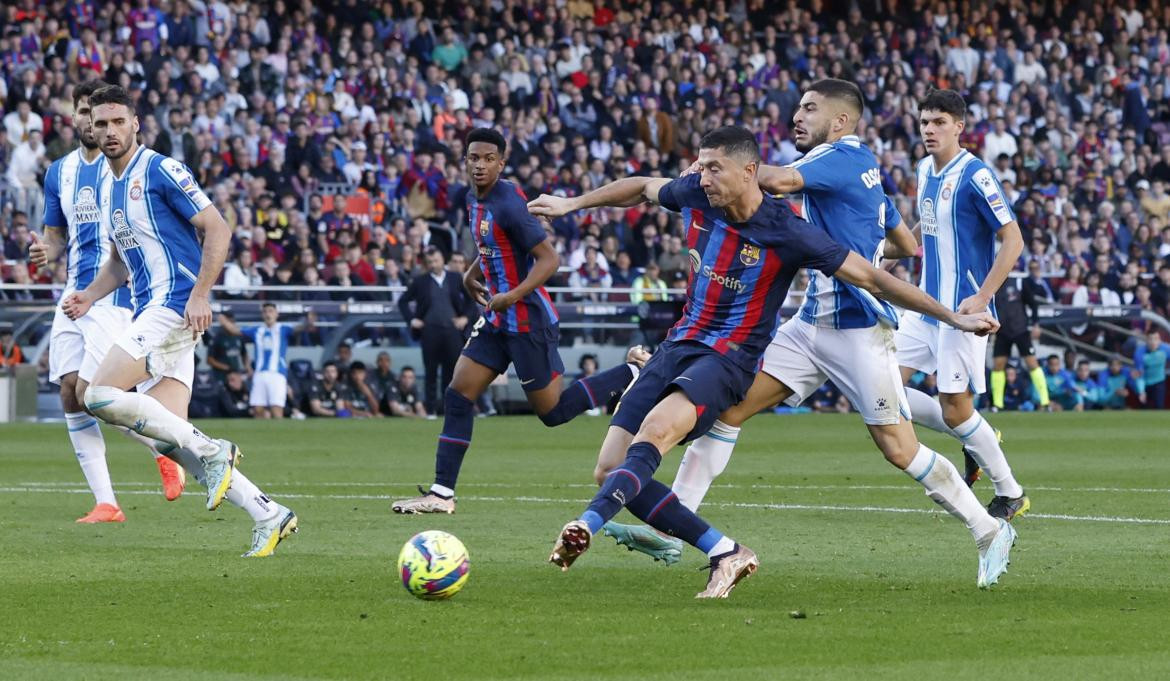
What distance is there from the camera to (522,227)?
11.1 meters

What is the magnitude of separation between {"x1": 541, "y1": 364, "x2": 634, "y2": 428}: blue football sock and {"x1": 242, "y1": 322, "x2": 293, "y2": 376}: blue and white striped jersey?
1022 centimetres

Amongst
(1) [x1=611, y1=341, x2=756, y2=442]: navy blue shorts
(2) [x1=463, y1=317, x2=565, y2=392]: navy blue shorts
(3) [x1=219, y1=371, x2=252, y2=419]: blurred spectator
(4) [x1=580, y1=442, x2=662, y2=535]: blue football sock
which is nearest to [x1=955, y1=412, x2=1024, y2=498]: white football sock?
(2) [x1=463, y1=317, x2=565, y2=392]: navy blue shorts

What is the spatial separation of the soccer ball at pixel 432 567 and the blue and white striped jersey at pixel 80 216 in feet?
12.8

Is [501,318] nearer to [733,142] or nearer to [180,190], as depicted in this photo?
[180,190]

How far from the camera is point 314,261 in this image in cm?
2288

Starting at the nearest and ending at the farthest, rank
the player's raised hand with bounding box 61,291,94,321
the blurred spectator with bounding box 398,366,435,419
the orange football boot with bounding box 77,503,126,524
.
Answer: the player's raised hand with bounding box 61,291,94,321, the orange football boot with bounding box 77,503,126,524, the blurred spectator with bounding box 398,366,435,419

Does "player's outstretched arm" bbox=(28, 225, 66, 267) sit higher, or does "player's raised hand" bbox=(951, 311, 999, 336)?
"player's raised hand" bbox=(951, 311, 999, 336)

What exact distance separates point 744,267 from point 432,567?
1770mm

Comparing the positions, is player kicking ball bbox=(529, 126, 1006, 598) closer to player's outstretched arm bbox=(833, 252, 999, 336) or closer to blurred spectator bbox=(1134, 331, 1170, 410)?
player's outstretched arm bbox=(833, 252, 999, 336)

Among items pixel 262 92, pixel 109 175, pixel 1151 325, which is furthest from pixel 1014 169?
pixel 109 175

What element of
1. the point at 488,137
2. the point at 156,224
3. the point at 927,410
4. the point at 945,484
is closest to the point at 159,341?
the point at 156,224

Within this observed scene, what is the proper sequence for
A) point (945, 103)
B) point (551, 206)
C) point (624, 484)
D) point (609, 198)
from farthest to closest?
point (945, 103) → point (609, 198) → point (551, 206) → point (624, 484)

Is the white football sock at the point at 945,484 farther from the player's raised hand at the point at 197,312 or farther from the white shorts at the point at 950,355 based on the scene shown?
the player's raised hand at the point at 197,312

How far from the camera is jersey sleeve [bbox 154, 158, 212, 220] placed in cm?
911
